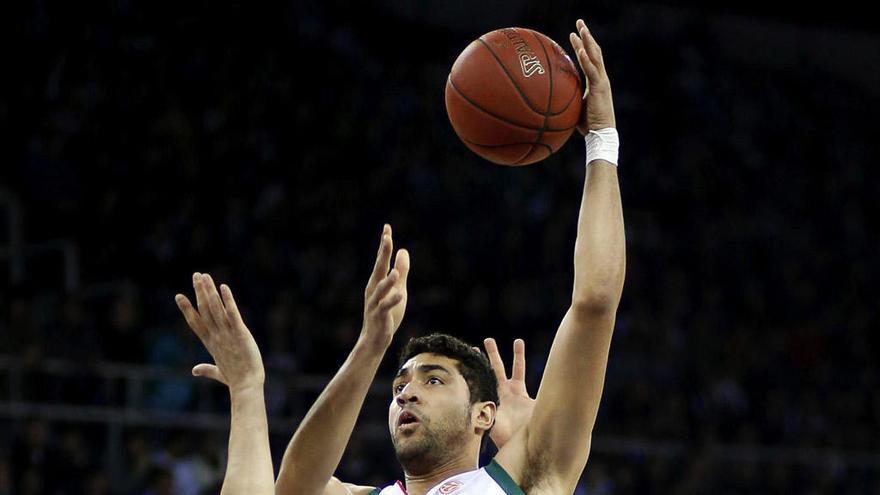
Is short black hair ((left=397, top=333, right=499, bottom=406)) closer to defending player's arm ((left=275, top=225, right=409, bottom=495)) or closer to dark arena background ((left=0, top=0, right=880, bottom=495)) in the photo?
defending player's arm ((left=275, top=225, right=409, bottom=495))

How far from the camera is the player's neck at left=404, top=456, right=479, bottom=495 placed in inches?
172

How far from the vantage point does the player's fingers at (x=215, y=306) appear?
3.15m

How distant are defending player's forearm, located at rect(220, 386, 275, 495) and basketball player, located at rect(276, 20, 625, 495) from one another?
0.38 meters

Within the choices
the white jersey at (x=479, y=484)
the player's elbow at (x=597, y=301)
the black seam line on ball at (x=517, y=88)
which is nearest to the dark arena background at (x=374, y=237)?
the white jersey at (x=479, y=484)

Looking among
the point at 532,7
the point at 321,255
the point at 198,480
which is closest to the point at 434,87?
the point at 532,7

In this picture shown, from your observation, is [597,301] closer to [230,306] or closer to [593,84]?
[593,84]

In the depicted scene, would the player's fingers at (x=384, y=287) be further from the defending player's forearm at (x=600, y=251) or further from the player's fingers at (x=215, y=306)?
the defending player's forearm at (x=600, y=251)

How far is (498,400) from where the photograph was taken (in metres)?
4.57

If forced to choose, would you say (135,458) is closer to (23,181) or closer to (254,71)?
(23,181)

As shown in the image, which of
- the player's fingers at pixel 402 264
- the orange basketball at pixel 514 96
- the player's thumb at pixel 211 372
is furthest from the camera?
the orange basketball at pixel 514 96

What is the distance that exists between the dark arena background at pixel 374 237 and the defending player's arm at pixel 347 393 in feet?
16.0

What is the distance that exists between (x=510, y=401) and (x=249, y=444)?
1.62 m

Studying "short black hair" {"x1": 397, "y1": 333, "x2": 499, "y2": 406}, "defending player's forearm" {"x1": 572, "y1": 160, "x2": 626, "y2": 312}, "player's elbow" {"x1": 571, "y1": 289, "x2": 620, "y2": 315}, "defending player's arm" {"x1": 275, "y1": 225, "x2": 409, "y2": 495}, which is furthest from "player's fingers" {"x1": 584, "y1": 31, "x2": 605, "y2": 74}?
"short black hair" {"x1": 397, "y1": 333, "x2": 499, "y2": 406}

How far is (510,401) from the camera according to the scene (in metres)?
4.67
